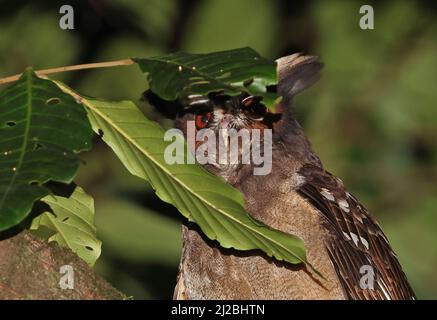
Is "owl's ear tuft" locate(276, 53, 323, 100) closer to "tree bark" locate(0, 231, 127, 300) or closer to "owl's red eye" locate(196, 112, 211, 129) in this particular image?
"owl's red eye" locate(196, 112, 211, 129)

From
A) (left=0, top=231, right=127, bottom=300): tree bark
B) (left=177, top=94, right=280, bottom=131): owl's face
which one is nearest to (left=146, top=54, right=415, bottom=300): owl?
(left=177, top=94, right=280, bottom=131): owl's face

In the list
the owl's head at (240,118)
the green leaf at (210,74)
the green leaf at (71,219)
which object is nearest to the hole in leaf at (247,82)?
the green leaf at (210,74)

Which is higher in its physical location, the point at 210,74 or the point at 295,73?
the point at 210,74

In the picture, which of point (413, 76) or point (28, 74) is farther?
point (413, 76)

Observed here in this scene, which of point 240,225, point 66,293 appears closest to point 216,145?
point 240,225

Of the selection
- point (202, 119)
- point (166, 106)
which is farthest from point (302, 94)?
point (202, 119)

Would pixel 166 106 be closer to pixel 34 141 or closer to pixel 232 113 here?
pixel 232 113

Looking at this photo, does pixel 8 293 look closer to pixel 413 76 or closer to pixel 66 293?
pixel 66 293
